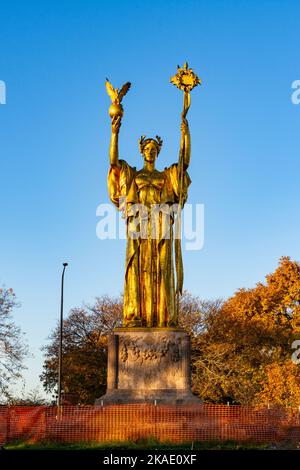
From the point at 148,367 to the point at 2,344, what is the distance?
18388 mm

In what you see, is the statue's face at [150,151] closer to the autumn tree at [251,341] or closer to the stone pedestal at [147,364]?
the stone pedestal at [147,364]

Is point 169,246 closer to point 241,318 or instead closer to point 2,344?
point 2,344

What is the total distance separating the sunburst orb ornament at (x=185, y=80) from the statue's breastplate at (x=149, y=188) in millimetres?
2826

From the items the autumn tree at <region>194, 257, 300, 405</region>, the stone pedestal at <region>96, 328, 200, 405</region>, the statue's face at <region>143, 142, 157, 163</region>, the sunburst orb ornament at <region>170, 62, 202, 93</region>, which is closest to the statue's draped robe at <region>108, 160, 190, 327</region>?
the statue's face at <region>143, 142, 157, 163</region>

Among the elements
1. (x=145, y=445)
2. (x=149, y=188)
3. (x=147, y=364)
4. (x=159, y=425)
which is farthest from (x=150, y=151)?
(x=145, y=445)

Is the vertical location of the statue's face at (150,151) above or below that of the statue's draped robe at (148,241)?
above

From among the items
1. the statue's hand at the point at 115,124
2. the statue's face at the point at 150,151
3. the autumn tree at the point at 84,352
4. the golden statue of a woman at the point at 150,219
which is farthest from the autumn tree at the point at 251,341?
the statue's hand at the point at 115,124

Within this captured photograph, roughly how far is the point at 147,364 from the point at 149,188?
17.3 feet

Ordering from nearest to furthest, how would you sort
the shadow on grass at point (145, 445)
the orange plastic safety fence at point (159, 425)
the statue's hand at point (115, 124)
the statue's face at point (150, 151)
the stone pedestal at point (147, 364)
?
1. the shadow on grass at point (145, 445)
2. the orange plastic safety fence at point (159, 425)
3. the stone pedestal at point (147, 364)
4. the statue's hand at point (115, 124)
5. the statue's face at point (150, 151)

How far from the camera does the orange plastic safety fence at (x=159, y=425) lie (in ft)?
60.8

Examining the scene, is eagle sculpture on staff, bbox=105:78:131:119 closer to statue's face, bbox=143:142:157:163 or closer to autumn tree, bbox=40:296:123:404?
statue's face, bbox=143:142:157:163
